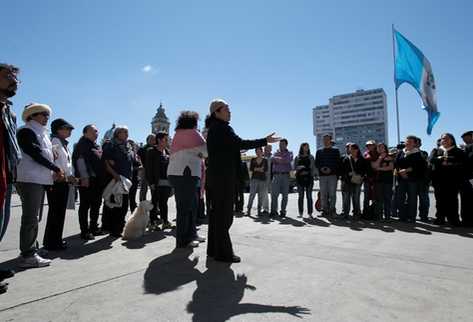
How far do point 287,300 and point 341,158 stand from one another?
240 inches

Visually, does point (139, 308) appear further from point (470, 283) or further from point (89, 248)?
point (470, 283)

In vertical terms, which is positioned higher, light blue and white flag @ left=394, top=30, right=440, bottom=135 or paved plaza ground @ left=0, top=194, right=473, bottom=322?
light blue and white flag @ left=394, top=30, right=440, bottom=135

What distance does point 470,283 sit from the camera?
113 inches

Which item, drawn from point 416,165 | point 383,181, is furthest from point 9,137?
point 416,165

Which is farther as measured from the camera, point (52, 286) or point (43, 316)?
point (52, 286)

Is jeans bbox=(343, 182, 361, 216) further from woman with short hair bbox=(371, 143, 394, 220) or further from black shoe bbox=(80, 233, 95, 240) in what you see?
black shoe bbox=(80, 233, 95, 240)

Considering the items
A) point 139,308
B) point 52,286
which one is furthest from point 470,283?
point 52,286

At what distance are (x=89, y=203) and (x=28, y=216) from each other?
1.92 metres

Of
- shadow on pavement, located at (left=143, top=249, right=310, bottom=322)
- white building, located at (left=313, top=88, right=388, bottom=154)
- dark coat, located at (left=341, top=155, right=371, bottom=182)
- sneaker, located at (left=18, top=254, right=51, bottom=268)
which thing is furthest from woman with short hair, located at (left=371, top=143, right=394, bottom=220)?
white building, located at (left=313, top=88, right=388, bottom=154)

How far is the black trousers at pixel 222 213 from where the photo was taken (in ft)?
11.9

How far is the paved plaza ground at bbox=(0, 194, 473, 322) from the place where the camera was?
7.33ft

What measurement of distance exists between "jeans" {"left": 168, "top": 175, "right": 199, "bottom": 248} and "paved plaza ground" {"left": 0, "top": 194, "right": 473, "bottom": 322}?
0.81ft

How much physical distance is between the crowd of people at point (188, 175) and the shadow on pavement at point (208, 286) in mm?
425

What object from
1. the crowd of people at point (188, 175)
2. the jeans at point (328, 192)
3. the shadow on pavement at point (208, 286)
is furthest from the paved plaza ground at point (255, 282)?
the jeans at point (328, 192)
